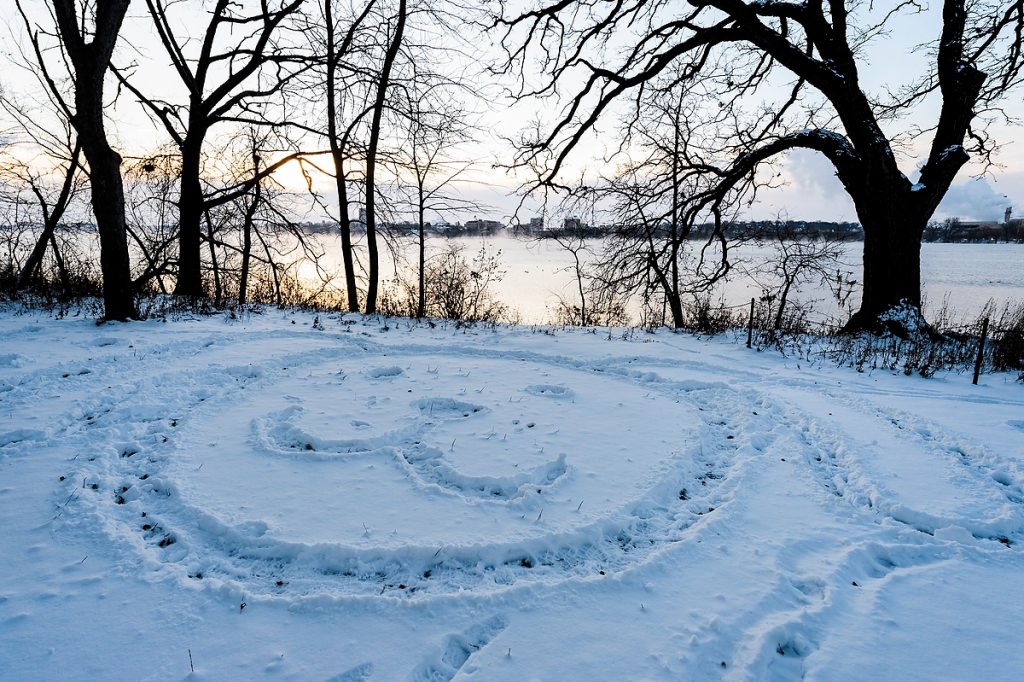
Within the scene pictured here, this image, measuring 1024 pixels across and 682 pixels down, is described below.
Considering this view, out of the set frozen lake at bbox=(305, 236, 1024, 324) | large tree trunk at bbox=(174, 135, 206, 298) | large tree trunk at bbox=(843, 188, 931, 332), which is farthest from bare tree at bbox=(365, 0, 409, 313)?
large tree trunk at bbox=(843, 188, 931, 332)

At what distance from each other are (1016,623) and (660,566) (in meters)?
1.93

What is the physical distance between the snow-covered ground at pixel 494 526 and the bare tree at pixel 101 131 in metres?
2.18

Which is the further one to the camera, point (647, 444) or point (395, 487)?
point (647, 444)

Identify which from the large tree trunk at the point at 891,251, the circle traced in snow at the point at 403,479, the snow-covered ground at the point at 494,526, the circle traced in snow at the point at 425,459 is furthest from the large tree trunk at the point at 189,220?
the large tree trunk at the point at 891,251

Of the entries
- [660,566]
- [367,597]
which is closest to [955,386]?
[660,566]

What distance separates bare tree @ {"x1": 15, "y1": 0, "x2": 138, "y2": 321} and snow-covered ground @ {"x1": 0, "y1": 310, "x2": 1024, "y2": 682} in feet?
7.15

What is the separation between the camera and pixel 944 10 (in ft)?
35.7

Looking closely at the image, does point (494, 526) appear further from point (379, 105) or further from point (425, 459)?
point (379, 105)

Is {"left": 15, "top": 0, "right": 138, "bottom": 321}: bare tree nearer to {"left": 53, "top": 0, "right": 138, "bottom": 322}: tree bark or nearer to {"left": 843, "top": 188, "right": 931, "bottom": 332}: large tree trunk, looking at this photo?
{"left": 53, "top": 0, "right": 138, "bottom": 322}: tree bark

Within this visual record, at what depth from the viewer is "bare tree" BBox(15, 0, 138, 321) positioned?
8188 mm

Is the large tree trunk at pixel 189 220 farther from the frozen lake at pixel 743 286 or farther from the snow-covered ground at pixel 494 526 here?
the snow-covered ground at pixel 494 526

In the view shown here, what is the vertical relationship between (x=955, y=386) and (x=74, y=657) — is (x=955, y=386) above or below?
above

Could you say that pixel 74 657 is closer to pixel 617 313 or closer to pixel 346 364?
pixel 346 364

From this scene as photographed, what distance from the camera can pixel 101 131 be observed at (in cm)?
848
